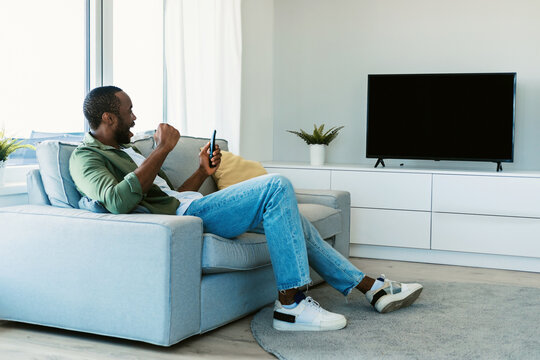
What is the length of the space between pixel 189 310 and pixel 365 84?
2.99m

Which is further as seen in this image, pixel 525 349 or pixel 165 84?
pixel 165 84

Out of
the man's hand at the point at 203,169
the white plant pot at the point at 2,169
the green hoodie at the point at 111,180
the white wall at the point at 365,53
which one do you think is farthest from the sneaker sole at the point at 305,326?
the white wall at the point at 365,53

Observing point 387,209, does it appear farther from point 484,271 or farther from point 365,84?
point 365,84

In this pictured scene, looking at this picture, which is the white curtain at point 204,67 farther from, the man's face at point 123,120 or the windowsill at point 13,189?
the man's face at point 123,120

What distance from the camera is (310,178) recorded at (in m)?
4.57

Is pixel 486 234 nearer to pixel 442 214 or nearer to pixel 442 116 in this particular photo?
pixel 442 214

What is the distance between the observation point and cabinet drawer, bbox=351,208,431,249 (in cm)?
424

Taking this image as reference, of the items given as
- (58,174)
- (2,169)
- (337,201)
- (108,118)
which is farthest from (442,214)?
(2,169)

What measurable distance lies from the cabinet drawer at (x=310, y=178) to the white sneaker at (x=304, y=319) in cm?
196

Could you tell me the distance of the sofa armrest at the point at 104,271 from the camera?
232 cm

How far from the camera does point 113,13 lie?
3.69 meters

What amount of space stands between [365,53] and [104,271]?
3170 millimetres

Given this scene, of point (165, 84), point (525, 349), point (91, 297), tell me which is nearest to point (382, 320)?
point (525, 349)

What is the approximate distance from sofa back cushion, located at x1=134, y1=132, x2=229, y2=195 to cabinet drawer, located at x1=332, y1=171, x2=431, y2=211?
1244mm
